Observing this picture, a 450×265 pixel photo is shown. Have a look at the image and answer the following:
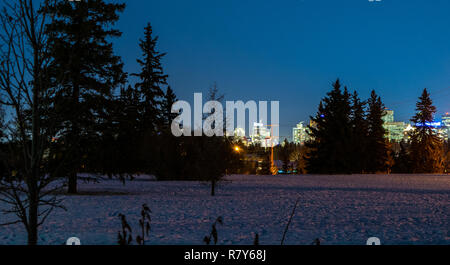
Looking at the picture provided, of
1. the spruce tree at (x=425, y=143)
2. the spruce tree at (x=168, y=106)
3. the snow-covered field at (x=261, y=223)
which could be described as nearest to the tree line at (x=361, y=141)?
the spruce tree at (x=425, y=143)

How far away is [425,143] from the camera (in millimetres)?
51188

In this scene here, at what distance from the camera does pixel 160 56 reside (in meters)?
44.9

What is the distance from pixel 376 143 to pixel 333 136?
757 cm

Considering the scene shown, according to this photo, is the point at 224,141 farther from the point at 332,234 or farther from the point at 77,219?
the point at 332,234

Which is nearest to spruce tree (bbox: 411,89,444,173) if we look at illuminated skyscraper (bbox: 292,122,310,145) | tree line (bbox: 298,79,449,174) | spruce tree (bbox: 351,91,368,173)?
tree line (bbox: 298,79,449,174)

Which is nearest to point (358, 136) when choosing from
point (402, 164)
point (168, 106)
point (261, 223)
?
point (402, 164)

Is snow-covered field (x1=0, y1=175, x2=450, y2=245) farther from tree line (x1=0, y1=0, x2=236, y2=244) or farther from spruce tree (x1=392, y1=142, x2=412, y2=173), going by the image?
spruce tree (x1=392, y1=142, x2=412, y2=173)

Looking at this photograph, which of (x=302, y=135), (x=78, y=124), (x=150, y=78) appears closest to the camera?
(x=78, y=124)

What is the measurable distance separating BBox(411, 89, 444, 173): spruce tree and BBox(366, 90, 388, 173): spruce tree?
4.77 m

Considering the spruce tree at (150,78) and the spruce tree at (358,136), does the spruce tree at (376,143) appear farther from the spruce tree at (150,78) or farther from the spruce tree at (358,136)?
the spruce tree at (150,78)

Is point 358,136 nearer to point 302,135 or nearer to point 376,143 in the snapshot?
point 376,143

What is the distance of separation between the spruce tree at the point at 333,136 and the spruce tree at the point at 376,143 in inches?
184
